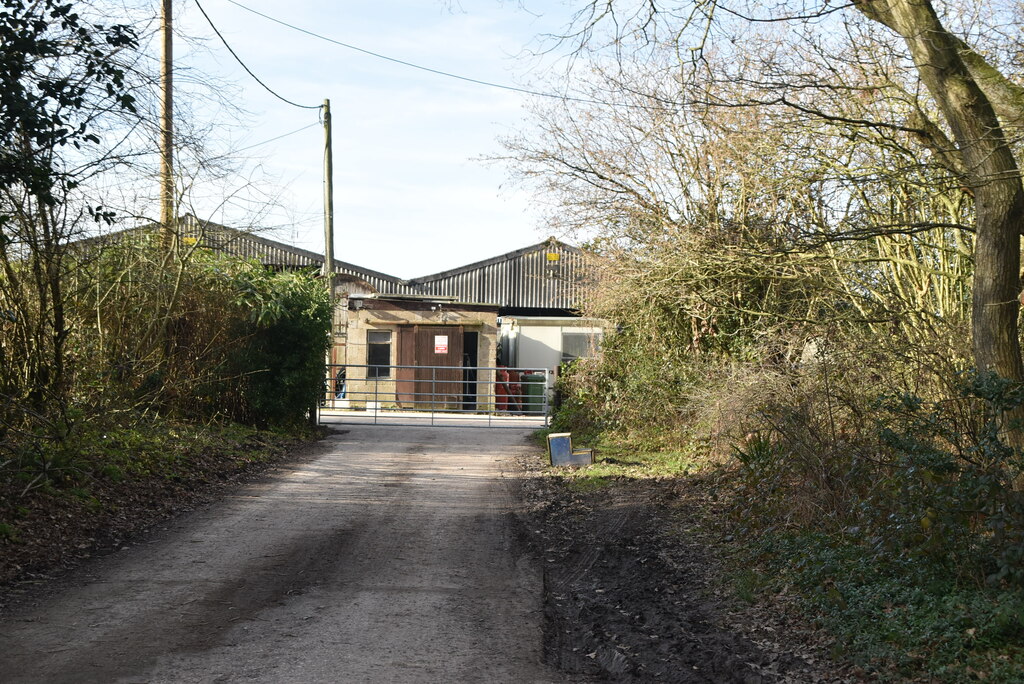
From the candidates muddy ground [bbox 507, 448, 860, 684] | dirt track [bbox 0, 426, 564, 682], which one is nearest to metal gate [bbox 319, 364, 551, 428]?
muddy ground [bbox 507, 448, 860, 684]

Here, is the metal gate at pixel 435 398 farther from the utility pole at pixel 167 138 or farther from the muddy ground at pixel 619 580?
the muddy ground at pixel 619 580

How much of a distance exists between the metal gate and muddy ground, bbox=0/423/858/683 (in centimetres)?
902

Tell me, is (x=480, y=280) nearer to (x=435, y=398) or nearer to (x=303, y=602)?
(x=435, y=398)

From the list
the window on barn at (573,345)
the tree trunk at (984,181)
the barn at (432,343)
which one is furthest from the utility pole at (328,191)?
the tree trunk at (984,181)

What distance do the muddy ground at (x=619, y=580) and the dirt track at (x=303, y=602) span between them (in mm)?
156

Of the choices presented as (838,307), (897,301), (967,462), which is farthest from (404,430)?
(967,462)

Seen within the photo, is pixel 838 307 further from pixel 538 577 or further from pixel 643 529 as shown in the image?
pixel 538 577

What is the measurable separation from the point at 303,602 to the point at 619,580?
8.29ft

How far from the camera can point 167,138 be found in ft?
36.4

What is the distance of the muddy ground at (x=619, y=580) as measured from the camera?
18.0 ft

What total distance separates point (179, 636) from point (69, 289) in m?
7.40

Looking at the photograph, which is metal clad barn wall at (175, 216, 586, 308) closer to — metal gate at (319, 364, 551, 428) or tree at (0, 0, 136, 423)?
metal gate at (319, 364, 551, 428)

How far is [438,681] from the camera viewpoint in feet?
16.4

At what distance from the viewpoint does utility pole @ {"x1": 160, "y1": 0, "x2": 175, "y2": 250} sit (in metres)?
11.1
